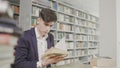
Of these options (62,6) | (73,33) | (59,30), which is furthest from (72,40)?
(62,6)

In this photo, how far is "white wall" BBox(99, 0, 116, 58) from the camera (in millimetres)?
2996

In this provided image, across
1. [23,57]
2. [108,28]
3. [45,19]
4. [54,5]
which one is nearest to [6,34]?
[23,57]

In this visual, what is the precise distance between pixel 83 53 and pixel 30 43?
12.6 ft

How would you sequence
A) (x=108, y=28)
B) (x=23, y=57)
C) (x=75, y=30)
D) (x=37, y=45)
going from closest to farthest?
(x=23, y=57) → (x=37, y=45) → (x=108, y=28) → (x=75, y=30)

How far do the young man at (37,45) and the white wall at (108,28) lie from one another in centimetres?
151

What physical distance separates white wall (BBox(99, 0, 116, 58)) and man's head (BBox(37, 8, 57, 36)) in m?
1.56

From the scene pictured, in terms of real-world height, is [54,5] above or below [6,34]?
above

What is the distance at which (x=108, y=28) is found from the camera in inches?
121

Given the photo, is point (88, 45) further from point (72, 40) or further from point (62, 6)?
point (62, 6)

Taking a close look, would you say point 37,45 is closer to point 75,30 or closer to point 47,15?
point 47,15

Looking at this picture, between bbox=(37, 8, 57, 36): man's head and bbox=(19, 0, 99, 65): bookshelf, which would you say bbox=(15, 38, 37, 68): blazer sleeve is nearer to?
bbox=(37, 8, 57, 36): man's head

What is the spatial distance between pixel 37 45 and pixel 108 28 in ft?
5.85

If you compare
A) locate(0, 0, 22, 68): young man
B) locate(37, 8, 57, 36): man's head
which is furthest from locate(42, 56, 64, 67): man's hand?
locate(0, 0, 22, 68): young man

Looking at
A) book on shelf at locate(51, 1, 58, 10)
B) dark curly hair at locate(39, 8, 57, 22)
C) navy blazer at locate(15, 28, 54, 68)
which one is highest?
book on shelf at locate(51, 1, 58, 10)
